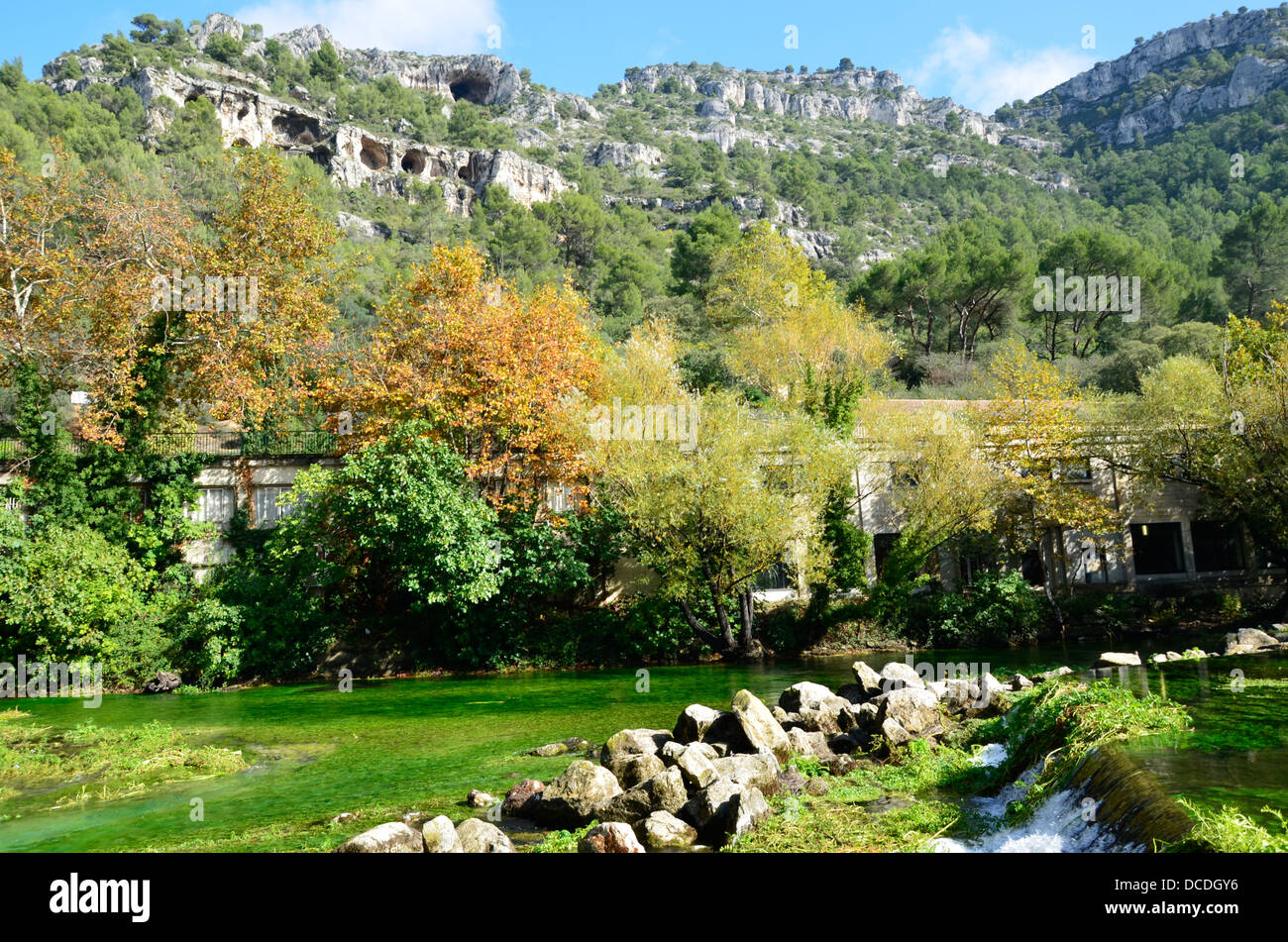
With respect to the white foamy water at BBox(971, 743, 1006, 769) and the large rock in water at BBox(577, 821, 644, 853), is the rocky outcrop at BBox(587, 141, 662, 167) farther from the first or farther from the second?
the large rock in water at BBox(577, 821, 644, 853)

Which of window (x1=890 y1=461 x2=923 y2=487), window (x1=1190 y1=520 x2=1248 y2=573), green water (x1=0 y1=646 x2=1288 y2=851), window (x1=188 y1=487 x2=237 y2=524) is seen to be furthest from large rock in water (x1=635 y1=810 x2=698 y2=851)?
window (x1=1190 y1=520 x2=1248 y2=573)

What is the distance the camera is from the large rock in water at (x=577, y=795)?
9898mm

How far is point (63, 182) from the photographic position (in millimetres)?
28922

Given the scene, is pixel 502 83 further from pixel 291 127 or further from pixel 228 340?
pixel 228 340

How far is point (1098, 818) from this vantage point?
7801 millimetres

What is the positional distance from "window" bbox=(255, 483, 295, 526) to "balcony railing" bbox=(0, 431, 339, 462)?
118 centimetres

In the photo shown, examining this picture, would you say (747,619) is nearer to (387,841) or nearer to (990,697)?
(990,697)

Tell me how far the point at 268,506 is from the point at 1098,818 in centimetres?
2703

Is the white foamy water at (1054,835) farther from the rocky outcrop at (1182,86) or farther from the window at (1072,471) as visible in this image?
the rocky outcrop at (1182,86)

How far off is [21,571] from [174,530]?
4937 mm

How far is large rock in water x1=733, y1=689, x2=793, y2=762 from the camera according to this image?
12297 mm

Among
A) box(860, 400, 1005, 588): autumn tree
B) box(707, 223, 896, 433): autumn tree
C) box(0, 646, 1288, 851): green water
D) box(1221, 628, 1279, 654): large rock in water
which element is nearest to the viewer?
box(0, 646, 1288, 851): green water

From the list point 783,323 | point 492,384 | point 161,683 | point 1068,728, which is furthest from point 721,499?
point 783,323

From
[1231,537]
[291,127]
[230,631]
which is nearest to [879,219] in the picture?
[291,127]
